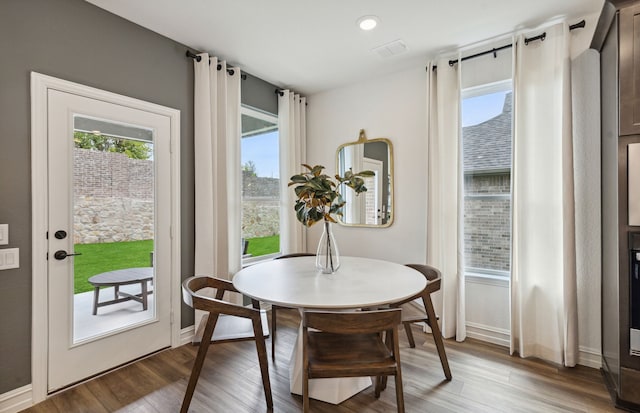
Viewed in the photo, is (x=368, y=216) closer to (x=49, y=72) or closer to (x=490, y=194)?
(x=490, y=194)

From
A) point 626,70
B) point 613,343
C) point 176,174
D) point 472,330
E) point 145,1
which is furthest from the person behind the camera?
point 472,330

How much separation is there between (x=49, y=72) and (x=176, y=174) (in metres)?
1.04

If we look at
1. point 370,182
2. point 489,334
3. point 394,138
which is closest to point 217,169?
point 370,182

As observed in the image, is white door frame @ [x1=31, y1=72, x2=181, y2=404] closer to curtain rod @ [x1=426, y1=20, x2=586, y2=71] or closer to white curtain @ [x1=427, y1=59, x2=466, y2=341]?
white curtain @ [x1=427, y1=59, x2=466, y2=341]

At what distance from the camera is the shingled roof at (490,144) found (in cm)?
273

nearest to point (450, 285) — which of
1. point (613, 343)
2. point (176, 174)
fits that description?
point (613, 343)

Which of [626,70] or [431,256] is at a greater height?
[626,70]

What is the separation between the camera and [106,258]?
229cm

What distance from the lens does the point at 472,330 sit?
2859 millimetres

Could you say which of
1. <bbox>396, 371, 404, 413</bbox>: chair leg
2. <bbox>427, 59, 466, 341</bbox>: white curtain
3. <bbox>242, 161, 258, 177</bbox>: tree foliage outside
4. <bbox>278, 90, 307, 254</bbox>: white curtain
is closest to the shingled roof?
<bbox>427, 59, 466, 341</bbox>: white curtain

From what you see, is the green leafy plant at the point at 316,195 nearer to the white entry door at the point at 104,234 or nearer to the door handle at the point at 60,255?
the white entry door at the point at 104,234

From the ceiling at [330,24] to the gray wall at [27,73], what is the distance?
21cm

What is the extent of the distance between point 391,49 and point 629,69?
169 cm

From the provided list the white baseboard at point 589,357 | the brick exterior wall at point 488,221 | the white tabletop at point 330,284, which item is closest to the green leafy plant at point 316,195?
the white tabletop at point 330,284
